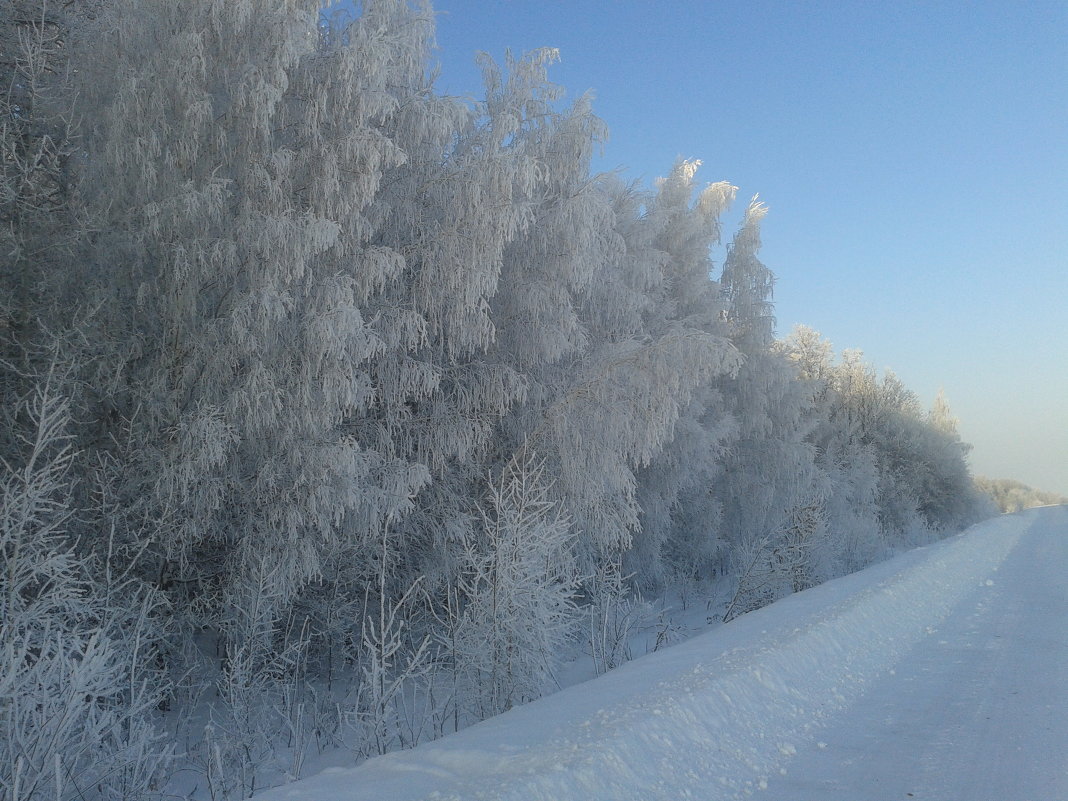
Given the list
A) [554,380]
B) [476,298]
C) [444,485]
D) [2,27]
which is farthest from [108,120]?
[554,380]

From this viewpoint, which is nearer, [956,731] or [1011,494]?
[956,731]

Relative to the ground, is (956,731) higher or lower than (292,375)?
lower

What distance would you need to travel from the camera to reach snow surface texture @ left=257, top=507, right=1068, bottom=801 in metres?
3.59

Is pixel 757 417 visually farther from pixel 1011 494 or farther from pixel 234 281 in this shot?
pixel 1011 494

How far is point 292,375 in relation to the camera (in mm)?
7711

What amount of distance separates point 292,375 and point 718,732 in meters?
5.47

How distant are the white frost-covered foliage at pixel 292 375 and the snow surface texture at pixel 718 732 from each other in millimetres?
1378

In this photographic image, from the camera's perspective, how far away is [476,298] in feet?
30.0

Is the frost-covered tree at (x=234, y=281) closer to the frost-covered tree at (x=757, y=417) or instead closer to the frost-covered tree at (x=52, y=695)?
the frost-covered tree at (x=52, y=695)

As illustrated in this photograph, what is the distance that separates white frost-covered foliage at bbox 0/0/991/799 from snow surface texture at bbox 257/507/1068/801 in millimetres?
1378

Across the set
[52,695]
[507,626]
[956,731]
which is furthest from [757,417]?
[52,695]

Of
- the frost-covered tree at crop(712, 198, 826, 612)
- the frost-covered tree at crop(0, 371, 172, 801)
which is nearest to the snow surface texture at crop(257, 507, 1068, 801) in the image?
the frost-covered tree at crop(0, 371, 172, 801)

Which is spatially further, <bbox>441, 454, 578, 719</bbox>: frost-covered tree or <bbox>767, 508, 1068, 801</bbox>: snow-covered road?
<bbox>441, 454, 578, 719</bbox>: frost-covered tree

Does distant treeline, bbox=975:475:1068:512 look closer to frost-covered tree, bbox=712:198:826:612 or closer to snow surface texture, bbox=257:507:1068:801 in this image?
frost-covered tree, bbox=712:198:826:612
